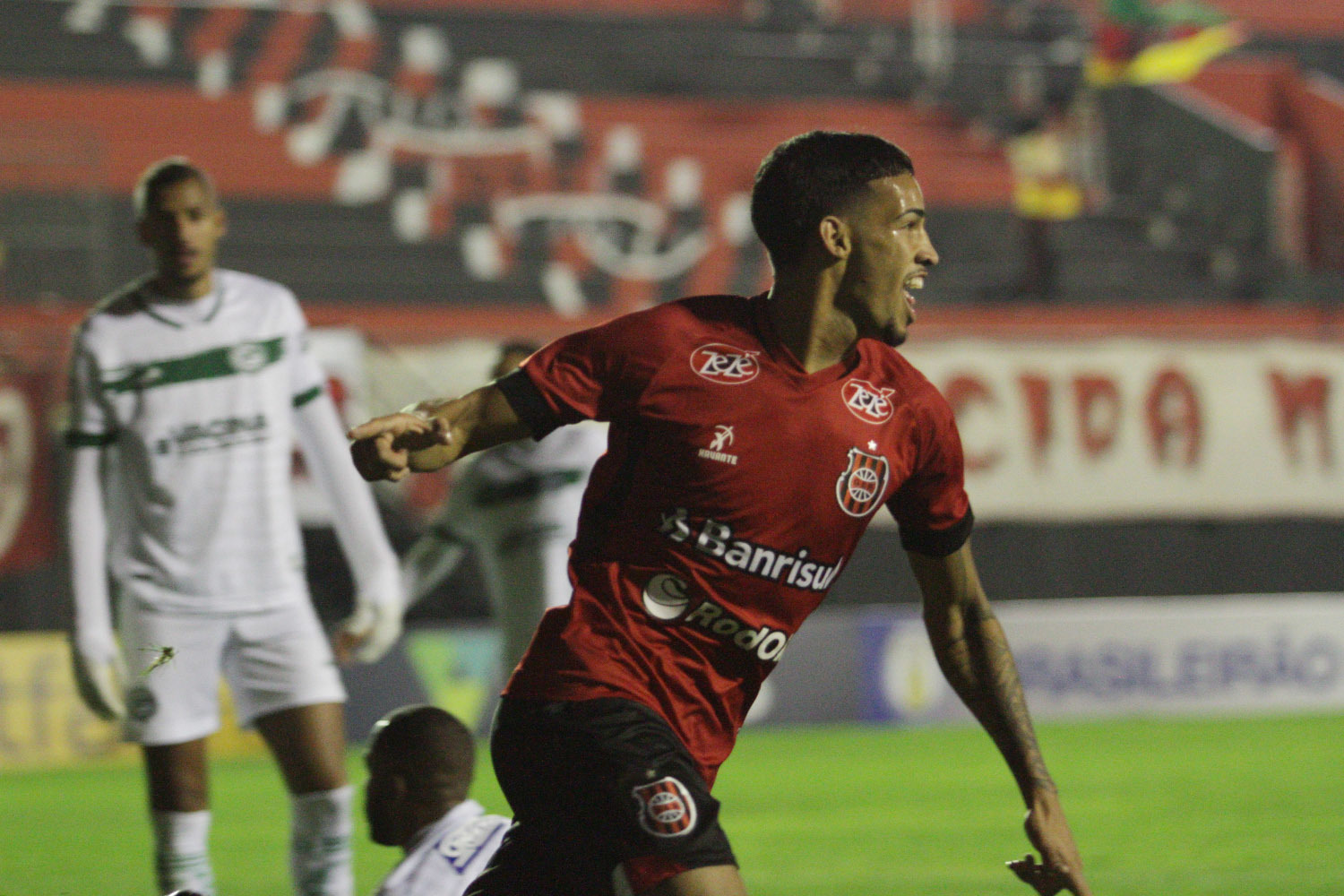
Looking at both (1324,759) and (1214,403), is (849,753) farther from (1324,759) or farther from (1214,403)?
(1214,403)

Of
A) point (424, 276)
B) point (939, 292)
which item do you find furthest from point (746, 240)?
point (424, 276)

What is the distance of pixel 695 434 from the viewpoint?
3.12 meters

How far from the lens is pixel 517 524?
20.5 ft

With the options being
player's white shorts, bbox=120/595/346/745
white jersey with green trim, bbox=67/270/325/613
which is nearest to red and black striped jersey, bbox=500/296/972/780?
player's white shorts, bbox=120/595/346/745

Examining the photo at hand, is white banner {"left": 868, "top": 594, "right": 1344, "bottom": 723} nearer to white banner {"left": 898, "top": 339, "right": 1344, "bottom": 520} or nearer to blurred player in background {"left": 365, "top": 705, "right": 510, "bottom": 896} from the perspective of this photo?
white banner {"left": 898, "top": 339, "right": 1344, "bottom": 520}

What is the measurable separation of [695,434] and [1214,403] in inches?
495

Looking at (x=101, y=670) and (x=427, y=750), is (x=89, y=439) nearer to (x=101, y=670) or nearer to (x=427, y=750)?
(x=101, y=670)

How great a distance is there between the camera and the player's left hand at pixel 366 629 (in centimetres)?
488

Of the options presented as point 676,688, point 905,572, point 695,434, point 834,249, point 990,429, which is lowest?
point 905,572

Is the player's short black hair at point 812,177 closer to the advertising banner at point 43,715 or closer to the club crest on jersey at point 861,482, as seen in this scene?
the club crest on jersey at point 861,482

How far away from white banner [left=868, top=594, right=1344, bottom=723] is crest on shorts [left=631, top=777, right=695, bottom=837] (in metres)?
10.4

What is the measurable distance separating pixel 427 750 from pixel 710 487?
1.08 m

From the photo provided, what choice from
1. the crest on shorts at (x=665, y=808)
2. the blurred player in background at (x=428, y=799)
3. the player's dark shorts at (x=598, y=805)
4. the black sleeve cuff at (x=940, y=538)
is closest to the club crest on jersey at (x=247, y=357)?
the blurred player in background at (x=428, y=799)

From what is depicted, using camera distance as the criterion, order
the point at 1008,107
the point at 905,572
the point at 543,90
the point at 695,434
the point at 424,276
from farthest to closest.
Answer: the point at 1008,107 → the point at 543,90 → the point at 424,276 → the point at 905,572 → the point at 695,434
